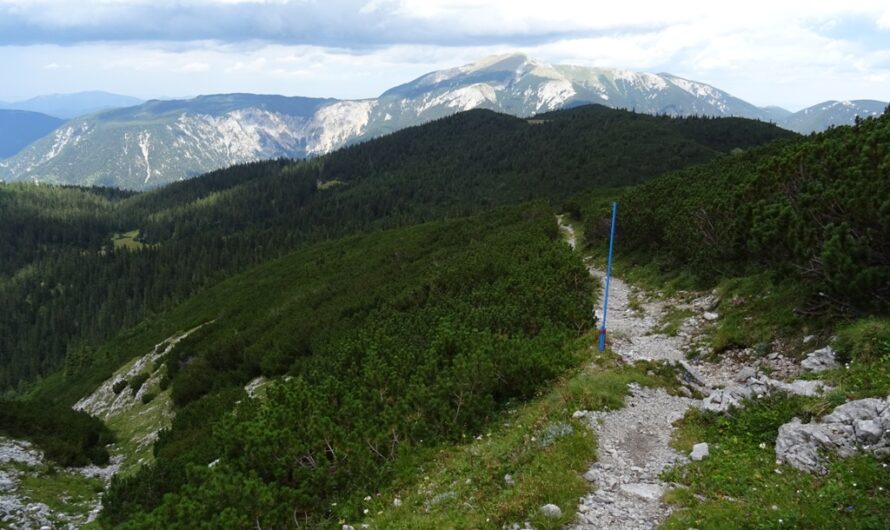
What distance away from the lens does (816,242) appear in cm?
1449

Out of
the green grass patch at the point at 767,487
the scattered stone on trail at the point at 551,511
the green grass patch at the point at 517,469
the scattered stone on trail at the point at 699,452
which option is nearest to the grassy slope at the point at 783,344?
the green grass patch at the point at 767,487

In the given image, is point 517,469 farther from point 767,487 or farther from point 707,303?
point 707,303

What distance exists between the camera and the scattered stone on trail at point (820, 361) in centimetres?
1213

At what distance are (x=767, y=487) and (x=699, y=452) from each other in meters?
1.70

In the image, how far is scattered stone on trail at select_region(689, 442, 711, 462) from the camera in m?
9.73

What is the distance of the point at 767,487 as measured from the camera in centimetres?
818

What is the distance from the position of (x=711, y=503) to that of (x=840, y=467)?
2.15m

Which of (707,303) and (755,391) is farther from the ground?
(755,391)

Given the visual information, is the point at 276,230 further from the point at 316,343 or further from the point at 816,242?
the point at 816,242

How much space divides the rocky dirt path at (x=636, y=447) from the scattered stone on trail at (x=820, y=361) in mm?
2119

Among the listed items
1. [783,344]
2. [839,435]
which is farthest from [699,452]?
[783,344]

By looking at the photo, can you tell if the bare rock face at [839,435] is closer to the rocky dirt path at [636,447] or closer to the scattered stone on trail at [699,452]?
the scattered stone on trail at [699,452]

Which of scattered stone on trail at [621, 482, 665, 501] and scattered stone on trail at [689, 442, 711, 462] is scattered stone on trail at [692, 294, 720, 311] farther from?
scattered stone on trail at [621, 482, 665, 501]

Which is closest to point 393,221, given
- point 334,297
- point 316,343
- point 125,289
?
point 125,289
